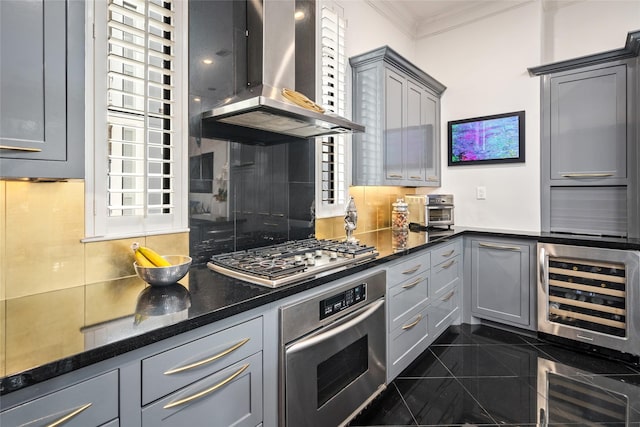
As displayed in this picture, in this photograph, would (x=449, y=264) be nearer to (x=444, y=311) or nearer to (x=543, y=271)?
(x=444, y=311)

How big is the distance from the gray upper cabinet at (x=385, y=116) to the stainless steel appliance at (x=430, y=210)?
202 millimetres

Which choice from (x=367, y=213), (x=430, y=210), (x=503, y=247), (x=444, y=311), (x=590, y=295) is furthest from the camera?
(x=430, y=210)

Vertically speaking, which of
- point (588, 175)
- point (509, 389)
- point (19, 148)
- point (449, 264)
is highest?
point (588, 175)

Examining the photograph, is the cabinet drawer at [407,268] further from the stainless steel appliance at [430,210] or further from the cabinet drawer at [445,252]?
the stainless steel appliance at [430,210]

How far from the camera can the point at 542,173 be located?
121 inches

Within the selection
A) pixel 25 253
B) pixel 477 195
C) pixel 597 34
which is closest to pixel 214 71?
pixel 25 253

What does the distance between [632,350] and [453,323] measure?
1232 millimetres

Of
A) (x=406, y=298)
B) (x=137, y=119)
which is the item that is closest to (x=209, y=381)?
(x=137, y=119)

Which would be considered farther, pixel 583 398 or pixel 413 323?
pixel 413 323

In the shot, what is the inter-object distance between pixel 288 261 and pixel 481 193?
2.59 m

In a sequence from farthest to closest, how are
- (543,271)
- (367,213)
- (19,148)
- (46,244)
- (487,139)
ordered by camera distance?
(487,139) < (367,213) < (543,271) < (46,244) < (19,148)

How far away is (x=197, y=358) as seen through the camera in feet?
3.47

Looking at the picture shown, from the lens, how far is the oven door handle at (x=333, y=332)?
1.38m

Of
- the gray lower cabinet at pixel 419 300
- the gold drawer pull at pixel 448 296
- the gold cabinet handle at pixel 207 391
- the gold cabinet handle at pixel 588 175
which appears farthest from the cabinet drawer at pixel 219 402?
the gold cabinet handle at pixel 588 175
